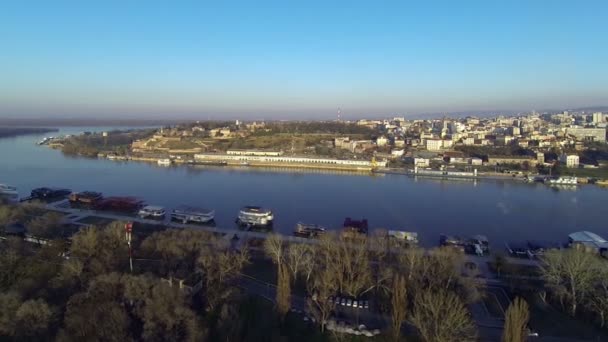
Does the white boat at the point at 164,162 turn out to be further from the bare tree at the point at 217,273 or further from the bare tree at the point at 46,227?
the bare tree at the point at 217,273

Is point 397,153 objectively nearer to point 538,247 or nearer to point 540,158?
point 540,158

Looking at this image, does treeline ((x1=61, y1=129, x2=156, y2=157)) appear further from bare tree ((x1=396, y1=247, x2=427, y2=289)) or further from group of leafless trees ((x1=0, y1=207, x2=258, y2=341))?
bare tree ((x1=396, y1=247, x2=427, y2=289))

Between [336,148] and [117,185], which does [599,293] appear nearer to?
[117,185]

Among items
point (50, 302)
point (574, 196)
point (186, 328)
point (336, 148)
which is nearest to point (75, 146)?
point (336, 148)

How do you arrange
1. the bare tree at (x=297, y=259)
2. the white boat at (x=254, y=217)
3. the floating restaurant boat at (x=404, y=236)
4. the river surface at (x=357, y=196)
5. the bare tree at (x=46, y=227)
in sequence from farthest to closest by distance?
the river surface at (x=357, y=196) → the white boat at (x=254, y=217) → the floating restaurant boat at (x=404, y=236) → the bare tree at (x=46, y=227) → the bare tree at (x=297, y=259)

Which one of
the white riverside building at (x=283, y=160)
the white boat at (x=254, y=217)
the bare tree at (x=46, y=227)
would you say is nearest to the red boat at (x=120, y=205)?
the bare tree at (x=46, y=227)

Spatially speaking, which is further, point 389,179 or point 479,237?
point 389,179
